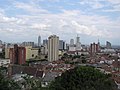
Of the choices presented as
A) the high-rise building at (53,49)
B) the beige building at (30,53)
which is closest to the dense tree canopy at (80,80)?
the high-rise building at (53,49)

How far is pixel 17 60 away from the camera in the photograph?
186 ft

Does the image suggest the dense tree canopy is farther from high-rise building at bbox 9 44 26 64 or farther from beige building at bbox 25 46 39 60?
beige building at bbox 25 46 39 60

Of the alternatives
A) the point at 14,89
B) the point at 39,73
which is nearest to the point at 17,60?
the point at 39,73

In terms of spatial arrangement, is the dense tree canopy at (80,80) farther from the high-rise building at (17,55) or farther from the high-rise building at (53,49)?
the high-rise building at (53,49)

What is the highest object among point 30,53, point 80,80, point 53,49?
point 53,49

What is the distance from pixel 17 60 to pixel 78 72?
4092 cm

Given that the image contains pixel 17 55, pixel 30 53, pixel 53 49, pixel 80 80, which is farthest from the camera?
pixel 30 53

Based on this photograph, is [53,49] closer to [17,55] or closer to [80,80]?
[17,55]

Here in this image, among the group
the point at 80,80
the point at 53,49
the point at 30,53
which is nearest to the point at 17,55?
the point at 53,49

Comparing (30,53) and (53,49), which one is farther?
(30,53)

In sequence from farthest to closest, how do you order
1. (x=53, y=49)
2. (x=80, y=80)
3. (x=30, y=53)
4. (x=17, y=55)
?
(x=30, y=53) → (x=53, y=49) → (x=17, y=55) → (x=80, y=80)

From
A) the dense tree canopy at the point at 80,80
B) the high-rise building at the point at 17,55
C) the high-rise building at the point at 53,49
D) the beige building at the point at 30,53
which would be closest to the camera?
the dense tree canopy at the point at 80,80

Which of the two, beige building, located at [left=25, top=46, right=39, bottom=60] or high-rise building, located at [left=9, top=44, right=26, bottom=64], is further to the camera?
beige building, located at [left=25, top=46, right=39, bottom=60]

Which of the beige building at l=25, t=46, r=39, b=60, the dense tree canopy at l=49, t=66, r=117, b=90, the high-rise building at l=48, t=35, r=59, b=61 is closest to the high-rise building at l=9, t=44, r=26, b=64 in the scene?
the high-rise building at l=48, t=35, r=59, b=61
